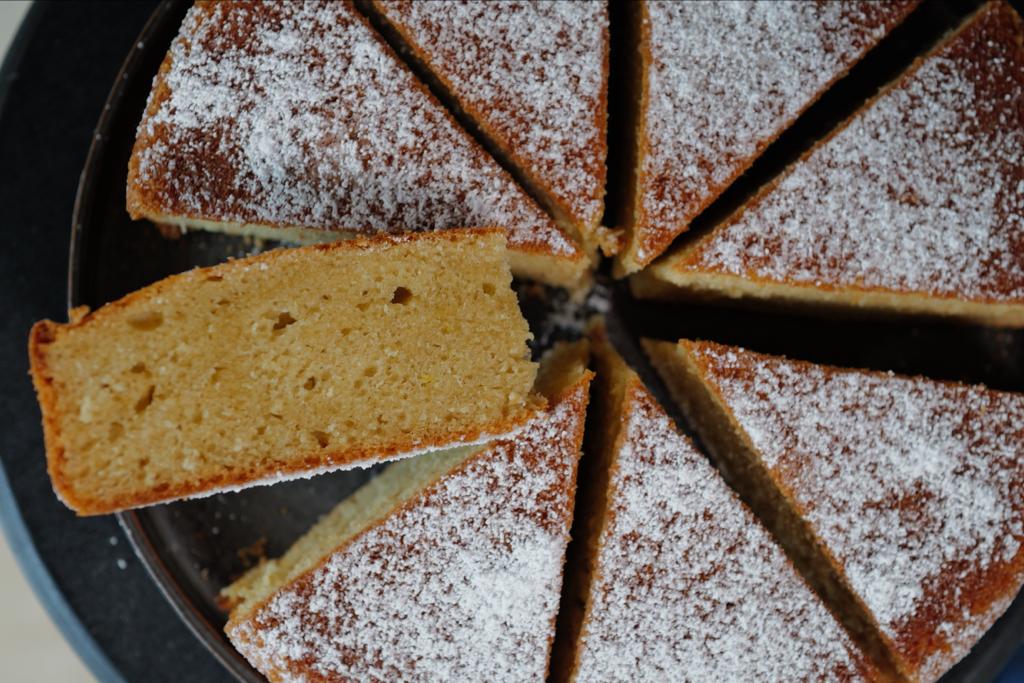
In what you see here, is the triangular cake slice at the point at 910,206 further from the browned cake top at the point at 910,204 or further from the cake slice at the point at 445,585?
the cake slice at the point at 445,585

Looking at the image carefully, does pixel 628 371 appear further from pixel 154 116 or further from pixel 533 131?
pixel 154 116

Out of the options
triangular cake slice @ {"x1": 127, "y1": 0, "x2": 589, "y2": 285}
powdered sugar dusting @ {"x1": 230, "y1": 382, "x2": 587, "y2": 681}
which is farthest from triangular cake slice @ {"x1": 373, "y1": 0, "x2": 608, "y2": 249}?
powdered sugar dusting @ {"x1": 230, "y1": 382, "x2": 587, "y2": 681}

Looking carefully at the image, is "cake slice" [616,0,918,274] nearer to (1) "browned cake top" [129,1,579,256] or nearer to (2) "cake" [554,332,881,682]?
(1) "browned cake top" [129,1,579,256]

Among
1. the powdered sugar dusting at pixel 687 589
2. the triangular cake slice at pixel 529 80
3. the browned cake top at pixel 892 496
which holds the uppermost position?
the triangular cake slice at pixel 529 80

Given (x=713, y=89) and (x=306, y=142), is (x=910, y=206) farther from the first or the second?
(x=306, y=142)

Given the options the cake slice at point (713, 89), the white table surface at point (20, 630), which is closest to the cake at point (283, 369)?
the cake slice at point (713, 89)

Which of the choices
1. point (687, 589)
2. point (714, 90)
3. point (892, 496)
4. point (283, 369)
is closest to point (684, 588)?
point (687, 589)
